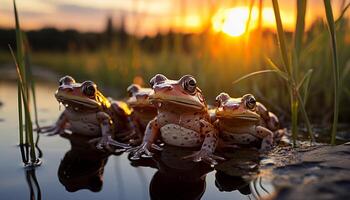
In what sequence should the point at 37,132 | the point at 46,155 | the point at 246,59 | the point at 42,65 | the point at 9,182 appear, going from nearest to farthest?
the point at 9,182, the point at 46,155, the point at 37,132, the point at 246,59, the point at 42,65

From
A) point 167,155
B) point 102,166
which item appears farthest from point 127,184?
point 167,155

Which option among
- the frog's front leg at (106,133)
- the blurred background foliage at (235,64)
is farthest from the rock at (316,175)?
the frog's front leg at (106,133)

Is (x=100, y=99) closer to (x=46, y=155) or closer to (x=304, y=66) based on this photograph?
(x=46, y=155)

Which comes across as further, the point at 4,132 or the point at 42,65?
the point at 42,65

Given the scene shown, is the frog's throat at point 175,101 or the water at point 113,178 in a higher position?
the frog's throat at point 175,101

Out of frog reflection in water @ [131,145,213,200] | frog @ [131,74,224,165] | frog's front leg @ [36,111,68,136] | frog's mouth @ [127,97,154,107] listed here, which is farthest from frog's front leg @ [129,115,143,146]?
frog's front leg @ [36,111,68,136]

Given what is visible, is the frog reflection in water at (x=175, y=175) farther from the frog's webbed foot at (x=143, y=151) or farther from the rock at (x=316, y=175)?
the rock at (x=316, y=175)

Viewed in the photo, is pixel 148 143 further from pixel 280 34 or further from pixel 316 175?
pixel 316 175
